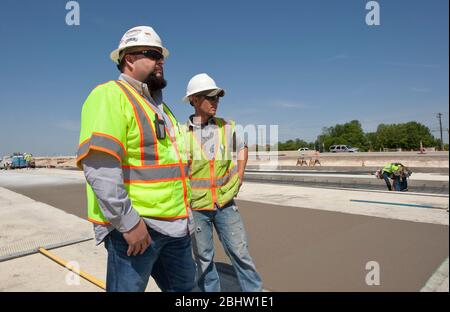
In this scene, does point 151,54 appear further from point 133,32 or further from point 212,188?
point 212,188

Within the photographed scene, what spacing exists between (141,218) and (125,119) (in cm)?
58

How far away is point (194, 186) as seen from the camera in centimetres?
273

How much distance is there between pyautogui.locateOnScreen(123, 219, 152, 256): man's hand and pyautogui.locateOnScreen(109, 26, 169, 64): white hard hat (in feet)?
3.60

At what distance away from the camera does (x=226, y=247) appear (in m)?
2.67

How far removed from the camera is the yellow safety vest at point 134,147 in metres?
1.48

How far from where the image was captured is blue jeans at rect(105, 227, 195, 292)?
1.64 m

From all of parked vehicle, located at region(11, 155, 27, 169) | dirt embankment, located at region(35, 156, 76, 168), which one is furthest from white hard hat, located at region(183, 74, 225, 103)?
parked vehicle, located at region(11, 155, 27, 169)

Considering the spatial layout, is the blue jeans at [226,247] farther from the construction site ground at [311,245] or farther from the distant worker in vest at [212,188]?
the construction site ground at [311,245]

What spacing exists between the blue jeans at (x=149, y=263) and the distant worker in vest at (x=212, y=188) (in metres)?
0.64

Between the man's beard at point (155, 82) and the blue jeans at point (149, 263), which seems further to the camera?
the man's beard at point (155, 82)

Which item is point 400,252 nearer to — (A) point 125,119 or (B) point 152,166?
(B) point 152,166

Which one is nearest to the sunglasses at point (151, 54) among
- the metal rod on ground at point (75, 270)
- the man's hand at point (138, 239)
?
the man's hand at point (138, 239)

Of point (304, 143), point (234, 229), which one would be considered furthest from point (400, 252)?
point (304, 143)

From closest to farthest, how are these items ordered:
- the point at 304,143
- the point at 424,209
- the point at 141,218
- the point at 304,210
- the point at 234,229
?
1. the point at 141,218
2. the point at 234,229
3. the point at 424,209
4. the point at 304,210
5. the point at 304,143
